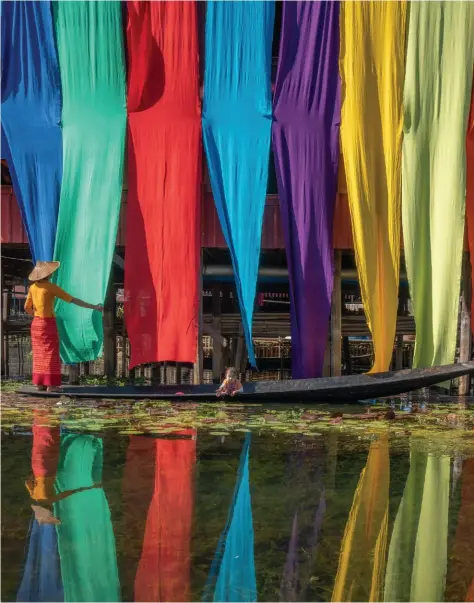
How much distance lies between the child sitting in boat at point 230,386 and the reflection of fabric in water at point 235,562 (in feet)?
13.6

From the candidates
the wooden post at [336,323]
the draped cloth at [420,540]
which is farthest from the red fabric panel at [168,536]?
the wooden post at [336,323]

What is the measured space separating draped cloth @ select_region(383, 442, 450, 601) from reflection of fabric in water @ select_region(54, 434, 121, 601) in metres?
1.24

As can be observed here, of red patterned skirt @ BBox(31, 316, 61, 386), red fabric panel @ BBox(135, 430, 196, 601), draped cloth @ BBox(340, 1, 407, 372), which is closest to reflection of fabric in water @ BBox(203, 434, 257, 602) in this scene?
red fabric panel @ BBox(135, 430, 196, 601)

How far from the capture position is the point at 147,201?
8.73 m

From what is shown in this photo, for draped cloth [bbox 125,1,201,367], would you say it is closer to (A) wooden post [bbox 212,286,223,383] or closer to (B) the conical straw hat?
(B) the conical straw hat

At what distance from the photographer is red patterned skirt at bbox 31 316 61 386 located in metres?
8.27

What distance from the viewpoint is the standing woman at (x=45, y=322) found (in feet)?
26.8

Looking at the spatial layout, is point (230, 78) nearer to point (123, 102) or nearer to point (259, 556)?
point (123, 102)

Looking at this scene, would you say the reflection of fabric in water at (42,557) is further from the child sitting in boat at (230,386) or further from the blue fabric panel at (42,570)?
the child sitting in boat at (230,386)

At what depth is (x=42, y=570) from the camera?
2.80 m

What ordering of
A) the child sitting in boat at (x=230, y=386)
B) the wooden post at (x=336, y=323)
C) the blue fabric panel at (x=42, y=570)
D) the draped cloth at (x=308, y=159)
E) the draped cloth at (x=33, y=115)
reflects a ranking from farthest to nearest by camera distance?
1. the wooden post at (x=336, y=323)
2. the draped cloth at (x=33, y=115)
3. the draped cloth at (x=308, y=159)
4. the child sitting in boat at (x=230, y=386)
5. the blue fabric panel at (x=42, y=570)

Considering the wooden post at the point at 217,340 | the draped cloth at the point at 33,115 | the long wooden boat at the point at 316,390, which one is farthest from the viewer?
the wooden post at the point at 217,340

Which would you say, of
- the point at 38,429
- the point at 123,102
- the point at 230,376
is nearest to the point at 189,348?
the point at 230,376

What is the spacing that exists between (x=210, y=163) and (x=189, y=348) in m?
2.55
